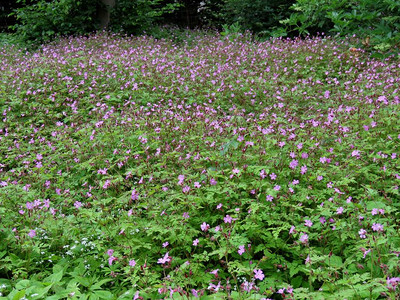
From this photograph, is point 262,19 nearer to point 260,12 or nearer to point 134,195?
point 260,12

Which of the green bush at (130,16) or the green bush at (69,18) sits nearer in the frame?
the green bush at (69,18)

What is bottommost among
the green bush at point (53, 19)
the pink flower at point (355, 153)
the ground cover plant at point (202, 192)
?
the ground cover plant at point (202, 192)

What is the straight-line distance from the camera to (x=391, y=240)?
229 centimetres

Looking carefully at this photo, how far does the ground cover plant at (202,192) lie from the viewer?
228 centimetres

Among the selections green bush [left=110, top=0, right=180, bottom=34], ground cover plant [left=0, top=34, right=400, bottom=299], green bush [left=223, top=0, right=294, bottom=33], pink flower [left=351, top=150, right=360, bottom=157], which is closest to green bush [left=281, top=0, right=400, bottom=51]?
ground cover plant [left=0, top=34, right=400, bottom=299]

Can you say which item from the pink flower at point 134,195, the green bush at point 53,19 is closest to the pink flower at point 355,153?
the pink flower at point 134,195

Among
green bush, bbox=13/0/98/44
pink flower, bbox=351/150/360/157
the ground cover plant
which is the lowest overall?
the ground cover plant

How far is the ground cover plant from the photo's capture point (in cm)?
228

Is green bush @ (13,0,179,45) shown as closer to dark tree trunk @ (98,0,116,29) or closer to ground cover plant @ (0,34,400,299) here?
dark tree trunk @ (98,0,116,29)

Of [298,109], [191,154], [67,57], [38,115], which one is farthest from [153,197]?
[67,57]

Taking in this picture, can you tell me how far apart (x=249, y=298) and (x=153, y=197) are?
1378mm

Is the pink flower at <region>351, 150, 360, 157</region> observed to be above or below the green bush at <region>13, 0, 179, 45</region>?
below

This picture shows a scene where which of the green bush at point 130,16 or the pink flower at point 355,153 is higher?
the green bush at point 130,16

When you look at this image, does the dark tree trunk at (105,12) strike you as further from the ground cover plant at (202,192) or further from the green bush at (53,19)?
the ground cover plant at (202,192)
